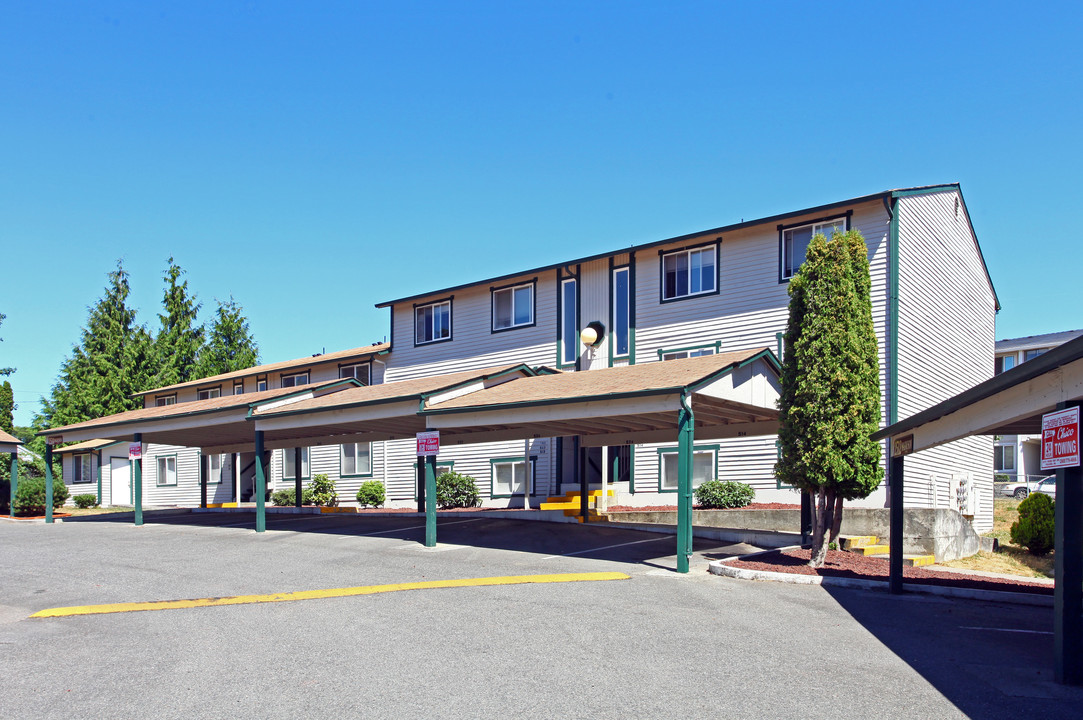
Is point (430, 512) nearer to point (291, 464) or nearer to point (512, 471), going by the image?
point (512, 471)

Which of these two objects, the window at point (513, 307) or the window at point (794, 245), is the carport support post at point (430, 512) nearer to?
the window at point (794, 245)

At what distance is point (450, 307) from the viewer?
97.1 feet

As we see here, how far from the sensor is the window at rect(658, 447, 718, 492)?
898 inches

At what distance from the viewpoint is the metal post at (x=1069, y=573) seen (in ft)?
23.5

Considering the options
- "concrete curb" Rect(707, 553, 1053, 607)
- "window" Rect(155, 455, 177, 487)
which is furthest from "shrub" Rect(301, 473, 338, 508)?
"concrete curb" Rect(707, 553, 1053, 607)

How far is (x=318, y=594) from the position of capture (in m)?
11.6

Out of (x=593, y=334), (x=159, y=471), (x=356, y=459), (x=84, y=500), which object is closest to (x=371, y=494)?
(x=356, y=459)

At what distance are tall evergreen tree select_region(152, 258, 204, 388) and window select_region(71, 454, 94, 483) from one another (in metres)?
9.41

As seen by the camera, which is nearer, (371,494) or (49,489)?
(49,489)

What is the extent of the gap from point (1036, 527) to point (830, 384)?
1099 centimetres

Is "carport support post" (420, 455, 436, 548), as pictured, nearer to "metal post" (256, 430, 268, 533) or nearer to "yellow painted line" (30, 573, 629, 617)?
"yellow painted line" (30, 573, 629, 617)

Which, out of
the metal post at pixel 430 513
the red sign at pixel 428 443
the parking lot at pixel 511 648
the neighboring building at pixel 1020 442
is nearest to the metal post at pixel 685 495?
the parking lot at pixel 511 648

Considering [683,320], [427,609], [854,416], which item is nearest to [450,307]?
[683,320]

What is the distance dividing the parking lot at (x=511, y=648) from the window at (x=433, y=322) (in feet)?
51.7
